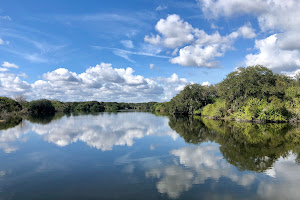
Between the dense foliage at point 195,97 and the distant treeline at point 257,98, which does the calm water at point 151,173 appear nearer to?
the distant treeline at point 257,98

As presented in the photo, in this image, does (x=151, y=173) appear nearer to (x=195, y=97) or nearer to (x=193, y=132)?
(x=193, y=132)

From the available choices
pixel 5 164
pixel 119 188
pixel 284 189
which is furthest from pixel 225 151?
pixel 5 164

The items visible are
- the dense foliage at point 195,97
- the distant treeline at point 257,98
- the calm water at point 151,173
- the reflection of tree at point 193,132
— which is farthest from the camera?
the dense foliage at point 195,97

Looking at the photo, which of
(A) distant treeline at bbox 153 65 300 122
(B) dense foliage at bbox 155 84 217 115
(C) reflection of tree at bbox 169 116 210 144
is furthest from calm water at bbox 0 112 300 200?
(B) dense foliage at bbox 155 84 217 115

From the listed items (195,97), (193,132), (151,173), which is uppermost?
(195,97)

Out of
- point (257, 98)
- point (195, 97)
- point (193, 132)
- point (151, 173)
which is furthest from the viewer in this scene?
point (195, 97)

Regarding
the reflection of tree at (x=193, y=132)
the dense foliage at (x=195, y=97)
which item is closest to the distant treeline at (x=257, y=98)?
the reflection of tree at (x=193, y=132)

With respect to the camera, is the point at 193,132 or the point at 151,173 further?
the point at 193,132

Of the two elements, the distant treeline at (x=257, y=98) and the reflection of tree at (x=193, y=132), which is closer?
the reflection of tree at (x=193, y=132)

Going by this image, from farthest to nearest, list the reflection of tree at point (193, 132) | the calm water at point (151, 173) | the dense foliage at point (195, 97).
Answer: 1. the dense foliage at point (195, 97)
2. the reflection of tree at point (193, 132)
3. the calm water at point (151, 173)

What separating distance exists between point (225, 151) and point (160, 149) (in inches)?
229

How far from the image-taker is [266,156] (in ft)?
51.8

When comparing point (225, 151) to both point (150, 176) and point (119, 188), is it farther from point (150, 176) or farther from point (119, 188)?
point (119, 188)

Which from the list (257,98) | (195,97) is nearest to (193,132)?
(257,98)
